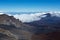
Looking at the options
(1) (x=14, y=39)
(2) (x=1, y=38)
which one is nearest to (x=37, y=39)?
(1) (x=14, y=39)

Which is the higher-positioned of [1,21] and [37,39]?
[1,21]

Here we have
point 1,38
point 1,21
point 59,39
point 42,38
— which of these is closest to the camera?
point 1,38

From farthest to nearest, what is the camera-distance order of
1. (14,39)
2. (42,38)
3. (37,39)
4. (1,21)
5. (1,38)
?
(1,21) → (42,38) → (37,39) → (14,39) → (1,38)

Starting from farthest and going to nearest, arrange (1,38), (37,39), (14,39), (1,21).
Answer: (1,21)
(37,39)
(14,39)
(1,38)

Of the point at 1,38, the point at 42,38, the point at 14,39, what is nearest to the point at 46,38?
the point at 42,38

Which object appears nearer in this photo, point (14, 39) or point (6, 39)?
point (6, 39)

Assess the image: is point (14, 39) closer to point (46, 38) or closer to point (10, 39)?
point (10, 39)

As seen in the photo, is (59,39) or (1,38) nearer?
(1,38)

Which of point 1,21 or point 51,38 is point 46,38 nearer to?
point 51,38

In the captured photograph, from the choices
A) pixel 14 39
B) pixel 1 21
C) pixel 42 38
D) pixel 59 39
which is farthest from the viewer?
pixel 1 21
